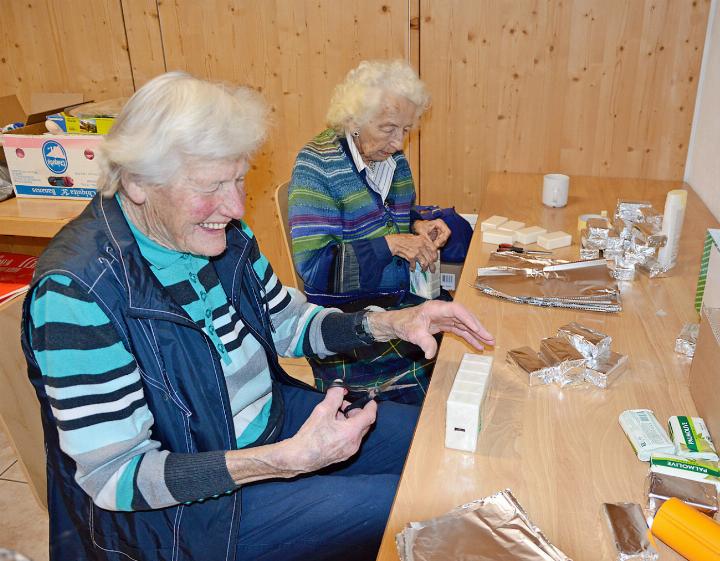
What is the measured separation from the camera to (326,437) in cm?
104

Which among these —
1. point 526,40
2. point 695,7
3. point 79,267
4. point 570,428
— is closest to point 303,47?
point 526,40

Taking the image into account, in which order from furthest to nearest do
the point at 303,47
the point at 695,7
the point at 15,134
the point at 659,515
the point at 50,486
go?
1. the point at 303,47
2. the point at 15,134
3. the point at 695,7
4. the point at 50,486
5. the point at 659,515

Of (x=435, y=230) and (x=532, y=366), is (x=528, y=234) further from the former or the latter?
(x=532, y=366)

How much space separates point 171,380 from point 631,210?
1.47m

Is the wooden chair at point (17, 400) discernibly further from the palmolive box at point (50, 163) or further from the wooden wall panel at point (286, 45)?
the wooden wall panel at point (286, 45)

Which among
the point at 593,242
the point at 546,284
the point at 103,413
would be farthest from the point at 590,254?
the point at 103,413

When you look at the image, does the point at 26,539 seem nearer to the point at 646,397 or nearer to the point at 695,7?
the point at 646,397

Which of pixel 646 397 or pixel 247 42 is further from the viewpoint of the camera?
pixel 247 42

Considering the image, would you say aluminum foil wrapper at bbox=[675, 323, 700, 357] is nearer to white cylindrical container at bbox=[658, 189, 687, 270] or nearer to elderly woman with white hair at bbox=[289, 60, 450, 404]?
white cylindrical container at bbox=[658, 189, 687, 270]

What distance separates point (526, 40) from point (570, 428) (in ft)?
6.22

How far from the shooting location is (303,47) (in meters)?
2.74

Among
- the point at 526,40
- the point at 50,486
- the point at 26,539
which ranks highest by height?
the point at 526,40

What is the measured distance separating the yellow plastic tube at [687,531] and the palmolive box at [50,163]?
2216 mm

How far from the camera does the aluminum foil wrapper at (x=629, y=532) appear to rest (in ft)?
2.62
